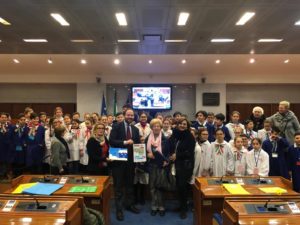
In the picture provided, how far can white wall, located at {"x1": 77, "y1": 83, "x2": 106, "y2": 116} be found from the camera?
13188 mm

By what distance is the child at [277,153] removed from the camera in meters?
5.05

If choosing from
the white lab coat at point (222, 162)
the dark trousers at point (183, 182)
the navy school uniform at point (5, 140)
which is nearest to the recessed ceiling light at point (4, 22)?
the navy school uniform at point (5, 140)

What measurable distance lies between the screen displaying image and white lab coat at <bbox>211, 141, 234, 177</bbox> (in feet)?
26.3

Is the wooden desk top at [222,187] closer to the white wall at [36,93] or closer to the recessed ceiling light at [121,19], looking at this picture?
the recessed ceiling light at [121,19]

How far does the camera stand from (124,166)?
184 inches

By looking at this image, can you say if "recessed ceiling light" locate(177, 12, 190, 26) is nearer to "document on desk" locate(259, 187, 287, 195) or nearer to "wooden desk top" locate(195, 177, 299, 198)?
"wooden desk top" locate(195, 177, 299, 198)

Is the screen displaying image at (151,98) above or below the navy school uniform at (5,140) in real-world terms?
above

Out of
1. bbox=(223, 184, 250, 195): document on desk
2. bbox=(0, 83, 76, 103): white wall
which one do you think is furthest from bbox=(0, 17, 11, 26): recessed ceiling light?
bbox=(0, 83, 76, 103): white wall

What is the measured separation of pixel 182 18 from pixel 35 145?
3.74m

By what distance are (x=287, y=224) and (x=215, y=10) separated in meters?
3.35

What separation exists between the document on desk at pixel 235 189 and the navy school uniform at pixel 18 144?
4.64 meters

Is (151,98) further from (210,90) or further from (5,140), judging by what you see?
(5,140)

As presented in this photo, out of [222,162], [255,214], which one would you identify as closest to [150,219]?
[222,162]

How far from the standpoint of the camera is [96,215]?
276 centimetres
